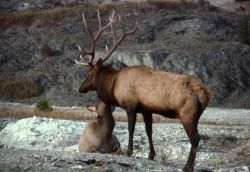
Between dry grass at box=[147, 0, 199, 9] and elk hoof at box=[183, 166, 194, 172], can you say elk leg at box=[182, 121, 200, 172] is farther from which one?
dry grass at box=[147, 0, 199, 9]

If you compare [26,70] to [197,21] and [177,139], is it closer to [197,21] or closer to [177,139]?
[197,21]

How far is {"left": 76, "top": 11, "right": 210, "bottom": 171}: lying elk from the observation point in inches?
460

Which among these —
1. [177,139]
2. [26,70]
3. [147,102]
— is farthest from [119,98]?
[26,70]

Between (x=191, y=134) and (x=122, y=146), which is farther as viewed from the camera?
(x=122, y=146)

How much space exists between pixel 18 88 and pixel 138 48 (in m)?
9.63

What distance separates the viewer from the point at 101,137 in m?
13.9

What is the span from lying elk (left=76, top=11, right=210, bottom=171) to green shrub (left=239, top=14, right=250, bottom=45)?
34172 mm

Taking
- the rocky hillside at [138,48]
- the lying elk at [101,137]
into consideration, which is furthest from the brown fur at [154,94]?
the rocky hillside at [138,48]

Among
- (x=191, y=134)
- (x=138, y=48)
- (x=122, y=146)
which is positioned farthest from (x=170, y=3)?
(x=191, y=134)

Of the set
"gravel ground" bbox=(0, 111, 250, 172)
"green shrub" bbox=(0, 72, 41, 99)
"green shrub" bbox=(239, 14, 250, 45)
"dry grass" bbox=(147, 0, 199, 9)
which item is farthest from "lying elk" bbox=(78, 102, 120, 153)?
"dry grass" bbox=(147, 0, 199, 9)

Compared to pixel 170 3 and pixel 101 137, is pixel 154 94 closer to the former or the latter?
pixel 101 137

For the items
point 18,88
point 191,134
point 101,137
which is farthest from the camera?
point 18,88

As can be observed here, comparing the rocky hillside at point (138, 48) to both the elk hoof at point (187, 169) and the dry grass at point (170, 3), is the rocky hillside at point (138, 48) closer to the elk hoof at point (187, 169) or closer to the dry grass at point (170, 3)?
the dry grass at point (170, 3)

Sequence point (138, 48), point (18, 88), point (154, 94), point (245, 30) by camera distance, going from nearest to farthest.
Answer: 1. point (154, 94)
2. point (18, 88)
3. point (138, 48)
4. point (245, 30)
